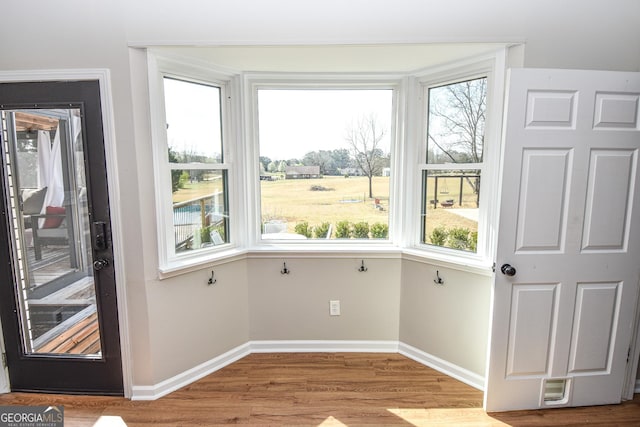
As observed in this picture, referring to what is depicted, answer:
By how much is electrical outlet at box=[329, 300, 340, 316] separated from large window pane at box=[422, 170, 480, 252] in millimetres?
840

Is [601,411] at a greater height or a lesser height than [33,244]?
lesser

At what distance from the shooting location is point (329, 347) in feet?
8.32

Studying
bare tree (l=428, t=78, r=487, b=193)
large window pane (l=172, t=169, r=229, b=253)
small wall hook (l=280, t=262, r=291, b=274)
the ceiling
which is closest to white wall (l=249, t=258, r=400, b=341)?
small wall hook (l=280, t=262, r=291, b=274)

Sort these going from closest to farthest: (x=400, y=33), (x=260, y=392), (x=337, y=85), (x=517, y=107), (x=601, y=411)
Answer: (x=517, y=107) → (x=400, y=33) → (x=601, y=411) → (x=260, y=392) → (x=337, y=85)

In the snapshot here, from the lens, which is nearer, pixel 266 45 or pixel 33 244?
pixel 266 45

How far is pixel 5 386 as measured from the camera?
6.68 feet

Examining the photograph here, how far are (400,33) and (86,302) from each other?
251 centimetres

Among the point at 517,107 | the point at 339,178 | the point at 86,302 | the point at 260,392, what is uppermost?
the point at 517,107

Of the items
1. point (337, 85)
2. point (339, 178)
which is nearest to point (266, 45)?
point (337, 85)

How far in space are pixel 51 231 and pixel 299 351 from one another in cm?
189

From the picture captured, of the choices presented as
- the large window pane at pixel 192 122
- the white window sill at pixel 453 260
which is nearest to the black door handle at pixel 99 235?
the large window pane at pixel 192 122

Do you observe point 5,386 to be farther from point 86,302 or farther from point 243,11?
point 243,11

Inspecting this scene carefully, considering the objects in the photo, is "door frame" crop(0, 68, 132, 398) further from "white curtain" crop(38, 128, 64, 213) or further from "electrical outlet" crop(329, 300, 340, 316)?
"electrical outlet" crop(329, 300, 340, 316)

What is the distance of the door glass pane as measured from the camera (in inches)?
72.8
